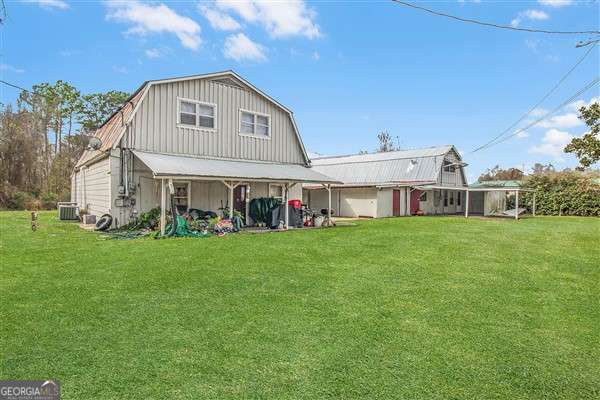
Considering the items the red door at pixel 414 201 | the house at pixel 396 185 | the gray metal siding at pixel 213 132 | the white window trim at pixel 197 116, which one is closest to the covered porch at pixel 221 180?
the gray metal siding at pixel 213 132

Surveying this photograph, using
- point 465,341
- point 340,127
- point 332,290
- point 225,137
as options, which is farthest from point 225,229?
point 340,127

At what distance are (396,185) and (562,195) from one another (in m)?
13.2

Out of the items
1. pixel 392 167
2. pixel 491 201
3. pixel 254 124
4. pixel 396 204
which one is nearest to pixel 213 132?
pixel 254 124

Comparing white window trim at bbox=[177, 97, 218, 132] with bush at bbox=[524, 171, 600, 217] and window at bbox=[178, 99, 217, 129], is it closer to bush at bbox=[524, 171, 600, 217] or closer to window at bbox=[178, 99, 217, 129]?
window at bbox=[178, 99, 217, 129]

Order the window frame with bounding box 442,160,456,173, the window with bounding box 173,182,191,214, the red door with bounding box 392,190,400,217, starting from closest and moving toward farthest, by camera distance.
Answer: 1. the window with bounding box 173,182,191,214
2. the red door with bounding box 392,190,400,217
3. the window frame with bounding box 442,160,456,173

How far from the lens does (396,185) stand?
23.2m

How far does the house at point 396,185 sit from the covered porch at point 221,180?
302 inches

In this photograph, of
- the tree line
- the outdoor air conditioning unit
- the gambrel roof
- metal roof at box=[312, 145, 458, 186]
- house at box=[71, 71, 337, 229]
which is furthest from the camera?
the tree line

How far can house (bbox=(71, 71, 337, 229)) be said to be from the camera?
12844mm

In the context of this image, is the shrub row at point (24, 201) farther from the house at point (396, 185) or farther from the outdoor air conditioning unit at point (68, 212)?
the house at point (396, 185)

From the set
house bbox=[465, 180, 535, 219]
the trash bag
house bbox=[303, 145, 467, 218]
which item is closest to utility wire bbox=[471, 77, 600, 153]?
house bbox=[465, 180, 535, 219]

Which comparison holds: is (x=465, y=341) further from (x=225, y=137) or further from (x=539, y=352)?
(x=225, y=137)

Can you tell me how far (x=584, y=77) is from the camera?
13.7 metres

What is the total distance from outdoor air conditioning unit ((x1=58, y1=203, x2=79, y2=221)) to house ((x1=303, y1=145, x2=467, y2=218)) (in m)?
13.1
